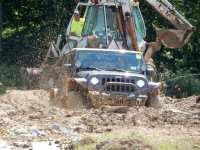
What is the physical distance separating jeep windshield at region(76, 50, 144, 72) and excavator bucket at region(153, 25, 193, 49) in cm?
253

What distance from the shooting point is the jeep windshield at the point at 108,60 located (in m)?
16.6

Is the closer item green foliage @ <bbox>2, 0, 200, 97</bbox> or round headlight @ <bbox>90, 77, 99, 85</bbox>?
round headlight @ <bbox>90, 77, 99, 85</bbox>

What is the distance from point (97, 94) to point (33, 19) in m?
12.9

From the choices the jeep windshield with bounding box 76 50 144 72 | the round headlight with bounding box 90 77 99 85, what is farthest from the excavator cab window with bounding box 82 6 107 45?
the round headlight with bounding box 90 77 99 85

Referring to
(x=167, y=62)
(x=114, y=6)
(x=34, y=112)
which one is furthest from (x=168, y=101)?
(x=167, y=62)

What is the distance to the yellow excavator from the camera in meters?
15.5

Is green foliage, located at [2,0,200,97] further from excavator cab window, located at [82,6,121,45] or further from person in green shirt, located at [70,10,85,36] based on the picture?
A: excavator cab window, located at [82,6,121,45]

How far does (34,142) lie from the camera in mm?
10797

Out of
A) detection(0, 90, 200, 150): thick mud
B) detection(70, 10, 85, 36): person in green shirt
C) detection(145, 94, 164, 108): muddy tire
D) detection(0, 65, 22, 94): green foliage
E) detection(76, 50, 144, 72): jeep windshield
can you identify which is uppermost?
detection(70, 10, 85, 36): person in green shirt

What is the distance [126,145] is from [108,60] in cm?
751

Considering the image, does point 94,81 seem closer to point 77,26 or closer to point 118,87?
point 118,87

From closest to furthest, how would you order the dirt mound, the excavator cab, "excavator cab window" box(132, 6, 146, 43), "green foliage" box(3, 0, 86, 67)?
the dirt mound < the excavator cab < "excavator cab window" box(132, 6, 146, 43) < "green foliage" box(3, 0, 86, 67)

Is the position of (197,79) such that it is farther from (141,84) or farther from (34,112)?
(34,112)

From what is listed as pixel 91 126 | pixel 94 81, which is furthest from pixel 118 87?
pixel 91 126
